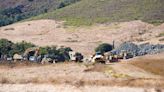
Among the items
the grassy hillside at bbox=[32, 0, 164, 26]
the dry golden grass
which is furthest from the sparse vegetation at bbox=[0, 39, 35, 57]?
the grassy hillside at bbox=[32, 0, 164, 26]

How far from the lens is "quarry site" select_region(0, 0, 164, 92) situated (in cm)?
2941

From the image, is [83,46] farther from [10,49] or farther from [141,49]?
[141,49]

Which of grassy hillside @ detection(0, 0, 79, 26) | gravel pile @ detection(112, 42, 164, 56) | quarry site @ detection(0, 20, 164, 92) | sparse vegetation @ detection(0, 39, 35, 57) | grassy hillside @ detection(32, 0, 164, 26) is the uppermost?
quarry site @ detection(0, 20, 164, 92)

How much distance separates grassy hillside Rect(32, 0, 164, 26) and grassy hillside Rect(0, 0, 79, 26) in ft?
36.2

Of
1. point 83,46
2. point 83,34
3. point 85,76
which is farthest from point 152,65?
point 83,34

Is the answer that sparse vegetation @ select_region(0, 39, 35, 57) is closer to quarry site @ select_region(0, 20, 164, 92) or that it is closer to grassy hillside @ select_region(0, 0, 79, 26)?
quarry site @ select_region(0, 20, 164, 92)

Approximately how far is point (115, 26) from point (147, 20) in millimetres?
6383

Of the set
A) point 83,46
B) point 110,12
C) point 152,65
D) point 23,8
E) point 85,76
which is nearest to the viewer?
A: point 85,76

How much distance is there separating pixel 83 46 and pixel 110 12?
3036 cm

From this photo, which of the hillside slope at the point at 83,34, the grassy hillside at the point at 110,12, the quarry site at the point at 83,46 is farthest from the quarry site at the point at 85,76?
the grassy hillside at the point at 110,12

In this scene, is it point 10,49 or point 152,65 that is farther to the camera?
point 10,49

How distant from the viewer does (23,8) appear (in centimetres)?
14938

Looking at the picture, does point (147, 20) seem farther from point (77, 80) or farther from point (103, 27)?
point (77, 80)

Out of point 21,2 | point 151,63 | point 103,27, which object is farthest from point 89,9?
point 151,63
